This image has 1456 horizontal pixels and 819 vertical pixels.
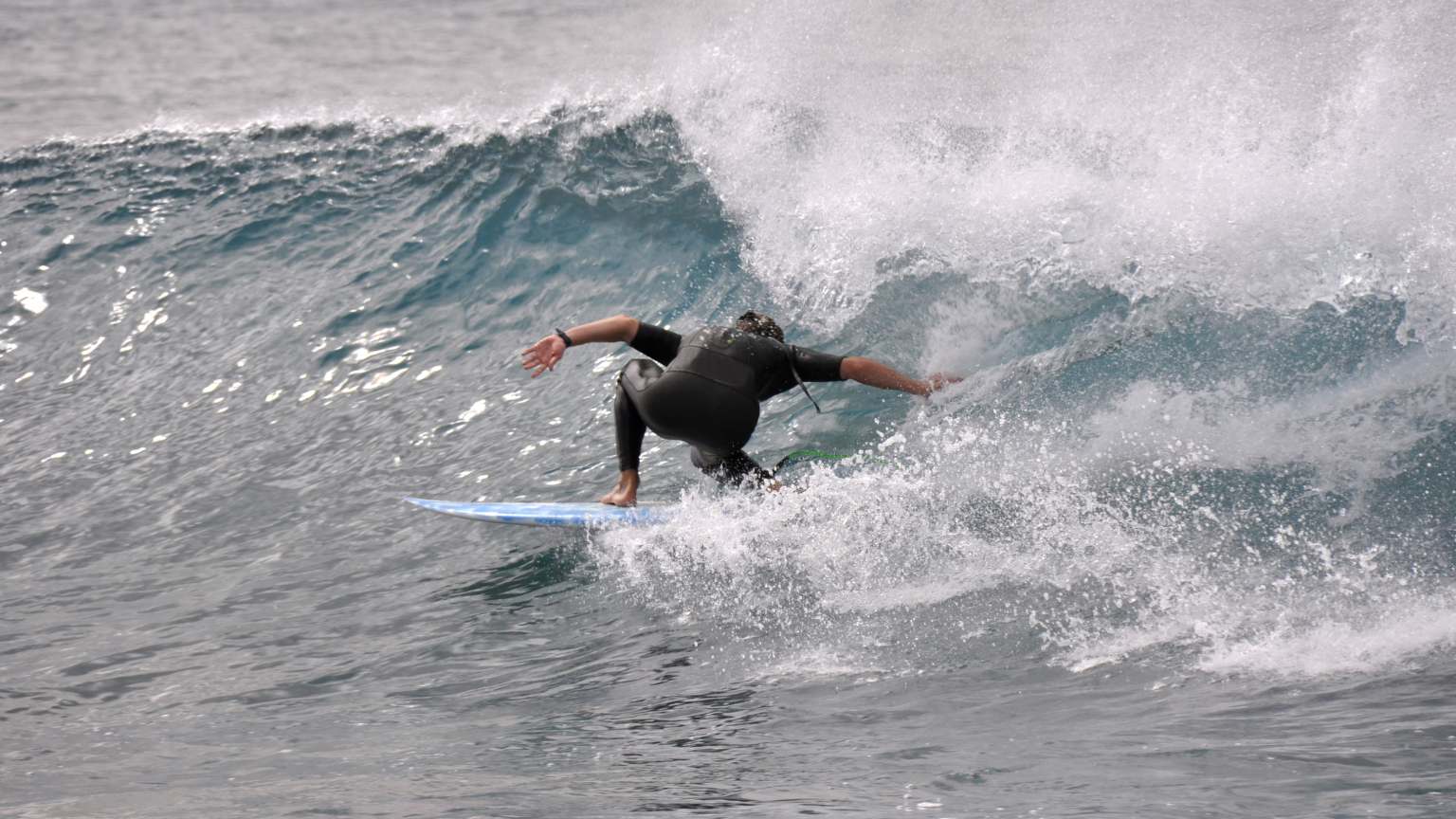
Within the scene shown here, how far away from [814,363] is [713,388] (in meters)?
0.53

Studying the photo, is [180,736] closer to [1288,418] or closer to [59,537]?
[59,537]

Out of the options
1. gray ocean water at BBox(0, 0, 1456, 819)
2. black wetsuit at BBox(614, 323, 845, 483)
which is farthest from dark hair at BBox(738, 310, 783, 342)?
gray ocean water at BBox(0, 0, 1456, 819)

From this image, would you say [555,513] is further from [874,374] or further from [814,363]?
[874,374]

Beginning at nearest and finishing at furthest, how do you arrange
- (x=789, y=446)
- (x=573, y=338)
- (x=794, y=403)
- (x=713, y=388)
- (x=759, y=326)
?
1. (x=713, y=388)
2. (x=573, y=338)
3. (x=759, y=326)
4. (x=789, y=446)
5. (x=794, y=403)

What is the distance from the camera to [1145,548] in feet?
14.7

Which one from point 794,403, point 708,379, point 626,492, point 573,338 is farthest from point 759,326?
point 794,403

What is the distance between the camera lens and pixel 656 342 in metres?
6.00

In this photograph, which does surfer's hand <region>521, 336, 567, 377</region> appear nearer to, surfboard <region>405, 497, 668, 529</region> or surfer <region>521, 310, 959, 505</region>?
surfer <region>521, 310, 959, 505</region>

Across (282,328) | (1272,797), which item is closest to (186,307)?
(282,328)

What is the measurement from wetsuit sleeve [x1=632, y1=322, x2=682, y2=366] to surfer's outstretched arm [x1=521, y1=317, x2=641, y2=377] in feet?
0.12

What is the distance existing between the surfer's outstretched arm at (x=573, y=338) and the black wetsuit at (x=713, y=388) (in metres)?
0.08

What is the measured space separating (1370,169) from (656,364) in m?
3.49

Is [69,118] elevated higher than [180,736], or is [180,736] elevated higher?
[69,118]

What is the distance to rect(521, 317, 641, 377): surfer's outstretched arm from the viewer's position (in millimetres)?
5457
